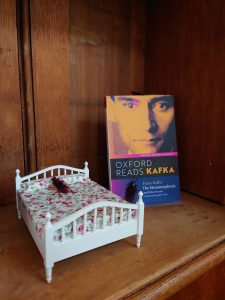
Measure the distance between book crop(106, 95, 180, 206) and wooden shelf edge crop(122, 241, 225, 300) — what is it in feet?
2.24

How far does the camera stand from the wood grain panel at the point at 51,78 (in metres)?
1.92

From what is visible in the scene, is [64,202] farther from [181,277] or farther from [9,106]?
[9,106]

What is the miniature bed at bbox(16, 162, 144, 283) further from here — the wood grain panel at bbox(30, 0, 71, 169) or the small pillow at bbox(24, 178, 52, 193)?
the wood grain panel at bbox(30, 0, 71, 169)

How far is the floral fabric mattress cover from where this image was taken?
1.27 m

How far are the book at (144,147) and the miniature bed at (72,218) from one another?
0.38 m

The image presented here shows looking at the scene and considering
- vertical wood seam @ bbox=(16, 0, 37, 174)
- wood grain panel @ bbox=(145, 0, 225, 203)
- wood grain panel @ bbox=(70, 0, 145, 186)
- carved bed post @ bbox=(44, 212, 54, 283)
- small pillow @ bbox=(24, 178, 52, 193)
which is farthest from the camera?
wood grain panel @ bbox=(70, 0, 145, 186)

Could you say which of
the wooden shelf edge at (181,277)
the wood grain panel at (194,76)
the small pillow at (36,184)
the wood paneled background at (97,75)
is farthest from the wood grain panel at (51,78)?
the wooden shelf edge at (181,277)

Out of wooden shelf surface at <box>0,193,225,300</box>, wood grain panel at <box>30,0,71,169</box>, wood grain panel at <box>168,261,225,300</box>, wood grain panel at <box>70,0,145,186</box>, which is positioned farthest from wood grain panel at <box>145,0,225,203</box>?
wood grain panel at <box>30,0,71,169</box>

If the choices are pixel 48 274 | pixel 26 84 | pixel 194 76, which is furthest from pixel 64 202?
pixel 194 76

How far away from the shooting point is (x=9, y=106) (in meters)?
1.89

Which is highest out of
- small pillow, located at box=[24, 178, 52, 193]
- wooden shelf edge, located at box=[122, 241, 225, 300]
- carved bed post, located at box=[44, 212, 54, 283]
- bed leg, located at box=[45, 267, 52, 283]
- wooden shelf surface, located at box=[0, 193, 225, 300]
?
small pillow, located at box=[24, 178, 52, 193]

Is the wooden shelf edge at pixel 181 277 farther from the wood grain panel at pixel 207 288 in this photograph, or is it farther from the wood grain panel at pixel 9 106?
the wood grain panel at pixel 9 106

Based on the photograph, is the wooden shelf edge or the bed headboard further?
the bed headboard

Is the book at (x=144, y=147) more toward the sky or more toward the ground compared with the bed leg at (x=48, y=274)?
more toward the sky
